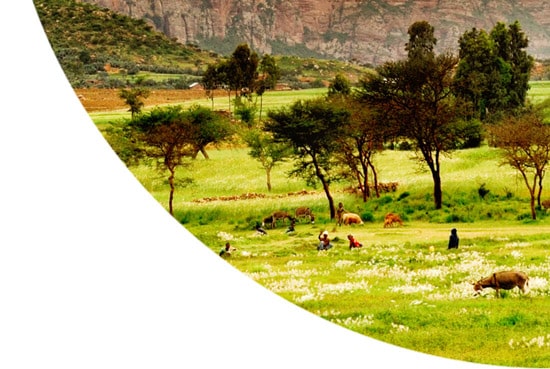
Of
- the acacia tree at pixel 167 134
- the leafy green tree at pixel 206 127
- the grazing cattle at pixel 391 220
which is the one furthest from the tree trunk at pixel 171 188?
the grazing cattle at pixel 391 220

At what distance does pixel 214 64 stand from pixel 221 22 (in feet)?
0.80

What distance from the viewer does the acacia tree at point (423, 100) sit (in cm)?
310

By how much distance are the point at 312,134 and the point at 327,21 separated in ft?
4.40

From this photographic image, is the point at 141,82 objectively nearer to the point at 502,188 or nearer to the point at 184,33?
the point at 184,33

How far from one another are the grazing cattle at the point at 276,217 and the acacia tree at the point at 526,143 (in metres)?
1.01

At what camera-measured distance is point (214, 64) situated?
9.23 ft

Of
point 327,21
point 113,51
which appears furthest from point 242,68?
point 113,51

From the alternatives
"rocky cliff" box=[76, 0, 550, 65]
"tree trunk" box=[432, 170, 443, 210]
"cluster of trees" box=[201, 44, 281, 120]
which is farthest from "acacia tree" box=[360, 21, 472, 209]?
"cluster of trees" box=[201, 44, 281, 120]

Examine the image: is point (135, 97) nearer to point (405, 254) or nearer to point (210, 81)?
point (210, 81)

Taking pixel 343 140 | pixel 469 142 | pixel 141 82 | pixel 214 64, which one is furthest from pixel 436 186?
pixel 141 82

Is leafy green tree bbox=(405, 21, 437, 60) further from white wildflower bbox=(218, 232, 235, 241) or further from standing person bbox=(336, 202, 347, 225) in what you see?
white wildflower bbox=(218, 232, 235, 241)

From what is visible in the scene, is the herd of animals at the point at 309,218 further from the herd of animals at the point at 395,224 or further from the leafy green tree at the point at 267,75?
the leafy green tree at the point at 267,75

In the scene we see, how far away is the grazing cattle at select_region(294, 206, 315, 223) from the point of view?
3170 mm

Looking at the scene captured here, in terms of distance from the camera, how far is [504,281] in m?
3.04
